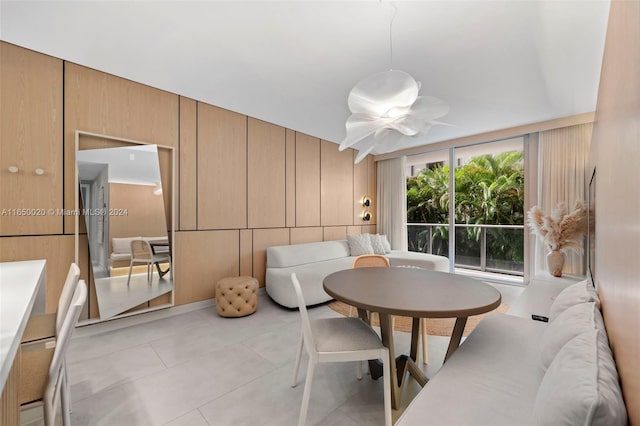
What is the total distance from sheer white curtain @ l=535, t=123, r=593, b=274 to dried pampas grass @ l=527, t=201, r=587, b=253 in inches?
10.3

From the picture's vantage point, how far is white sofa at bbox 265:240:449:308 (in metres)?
3.55

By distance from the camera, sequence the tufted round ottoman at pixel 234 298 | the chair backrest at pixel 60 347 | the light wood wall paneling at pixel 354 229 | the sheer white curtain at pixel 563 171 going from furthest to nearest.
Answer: the light wood wall paneling at pixel 354 229 < the sheer white curtain at pixel 563 171 < the tufted round ottoman at pixel 234 298 < the chair backrest at pixel 60 347

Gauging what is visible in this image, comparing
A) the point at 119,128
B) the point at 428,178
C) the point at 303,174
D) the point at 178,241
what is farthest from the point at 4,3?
the point at 428,178

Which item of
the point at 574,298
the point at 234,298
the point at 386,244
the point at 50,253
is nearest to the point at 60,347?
the point at 50,253

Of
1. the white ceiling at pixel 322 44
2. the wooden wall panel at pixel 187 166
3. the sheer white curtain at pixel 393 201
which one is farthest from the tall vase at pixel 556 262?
the wooden wall panel at pixel 187 166

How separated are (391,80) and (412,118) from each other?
45 cm

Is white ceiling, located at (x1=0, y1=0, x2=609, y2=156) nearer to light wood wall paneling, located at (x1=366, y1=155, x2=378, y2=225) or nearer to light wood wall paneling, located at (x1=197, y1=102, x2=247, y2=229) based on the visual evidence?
light wood wall paneling, located at (x1=197, y1=102, x2=247, y2=229)

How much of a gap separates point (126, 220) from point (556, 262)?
5.49 m

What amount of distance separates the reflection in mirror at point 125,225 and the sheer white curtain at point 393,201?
443 cm

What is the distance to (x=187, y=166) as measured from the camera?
11.1 feet

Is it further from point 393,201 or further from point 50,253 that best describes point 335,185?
point 50,253

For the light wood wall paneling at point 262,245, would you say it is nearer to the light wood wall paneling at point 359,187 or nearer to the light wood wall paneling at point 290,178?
the light wood wall paneling at point 290,178

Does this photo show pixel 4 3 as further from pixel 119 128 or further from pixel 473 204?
pixel 473 204

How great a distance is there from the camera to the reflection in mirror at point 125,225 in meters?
2.68
